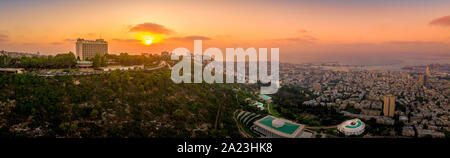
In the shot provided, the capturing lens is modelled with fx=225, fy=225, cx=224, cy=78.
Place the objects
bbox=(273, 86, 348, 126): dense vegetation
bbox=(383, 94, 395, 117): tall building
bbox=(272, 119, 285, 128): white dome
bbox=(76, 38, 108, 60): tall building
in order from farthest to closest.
→ 1. bbox=(76, 38, 108, 60): tall building
2. bbox=(383, 94, 395, 117): tall building
3. bbox=(273, 86, 348, 126): dense vegetation
4. bbox=(272, 119, 285, 128): white dome

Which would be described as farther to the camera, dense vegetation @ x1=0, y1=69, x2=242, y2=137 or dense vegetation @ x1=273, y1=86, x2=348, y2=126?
dense vegetation @ x1=273, y1=86, x2=348, y2=126

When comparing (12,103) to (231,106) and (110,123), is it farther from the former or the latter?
(231,106)

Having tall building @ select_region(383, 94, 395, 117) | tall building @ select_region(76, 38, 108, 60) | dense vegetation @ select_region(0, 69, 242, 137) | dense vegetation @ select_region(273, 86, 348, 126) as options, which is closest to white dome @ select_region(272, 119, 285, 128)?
dense vegetation @ select_region(0, 69, 242, 137)

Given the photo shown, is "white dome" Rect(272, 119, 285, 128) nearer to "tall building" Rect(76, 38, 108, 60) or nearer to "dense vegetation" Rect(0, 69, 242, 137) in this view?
"dense vegetation" Rect(0, 69, 242, 137)

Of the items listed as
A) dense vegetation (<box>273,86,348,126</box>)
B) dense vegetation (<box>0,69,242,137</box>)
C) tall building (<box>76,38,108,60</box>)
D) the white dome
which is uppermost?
tall building (<box>76,38,108,60</box>)

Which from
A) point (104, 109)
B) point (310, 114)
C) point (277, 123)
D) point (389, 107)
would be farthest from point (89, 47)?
point (389, 107)

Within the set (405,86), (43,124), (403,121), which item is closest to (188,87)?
(43,124)
